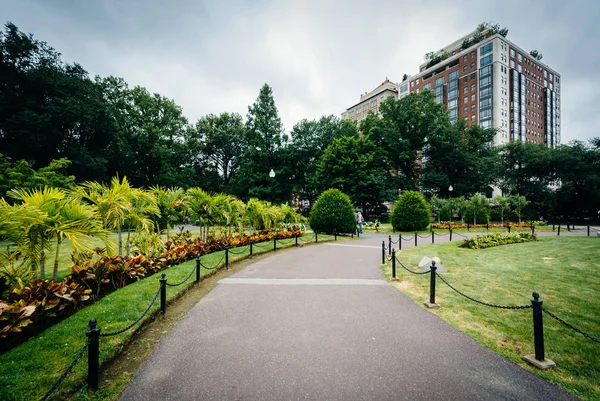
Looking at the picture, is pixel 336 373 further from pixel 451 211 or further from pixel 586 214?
pixel 586 214

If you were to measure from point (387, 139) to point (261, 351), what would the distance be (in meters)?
44.3

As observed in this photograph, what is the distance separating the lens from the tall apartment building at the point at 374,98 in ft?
280

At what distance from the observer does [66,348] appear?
381cm

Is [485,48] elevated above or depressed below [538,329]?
above

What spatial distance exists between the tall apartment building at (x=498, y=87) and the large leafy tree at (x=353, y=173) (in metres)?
36.2

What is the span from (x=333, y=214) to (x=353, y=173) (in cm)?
1836

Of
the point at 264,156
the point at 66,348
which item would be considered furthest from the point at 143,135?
the point at 66,348

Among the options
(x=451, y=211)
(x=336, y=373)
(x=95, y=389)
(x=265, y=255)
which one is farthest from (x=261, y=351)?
(x=451, y=211)

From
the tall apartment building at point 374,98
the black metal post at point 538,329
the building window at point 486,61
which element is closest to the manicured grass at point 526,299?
the black metal post at point 538,329

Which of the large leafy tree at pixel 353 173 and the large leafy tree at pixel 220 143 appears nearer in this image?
the large leafy tree at pixel 353 173

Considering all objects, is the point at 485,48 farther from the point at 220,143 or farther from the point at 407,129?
the point at 220,143

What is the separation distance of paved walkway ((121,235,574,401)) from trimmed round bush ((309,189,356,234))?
12764 mm

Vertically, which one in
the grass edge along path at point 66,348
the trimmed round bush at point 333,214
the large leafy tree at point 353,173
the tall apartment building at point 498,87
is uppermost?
the tall apartment building at point 498,87

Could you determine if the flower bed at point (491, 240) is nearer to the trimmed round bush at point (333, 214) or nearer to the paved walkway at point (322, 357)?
the trimmed round bush at point (333, 214)
